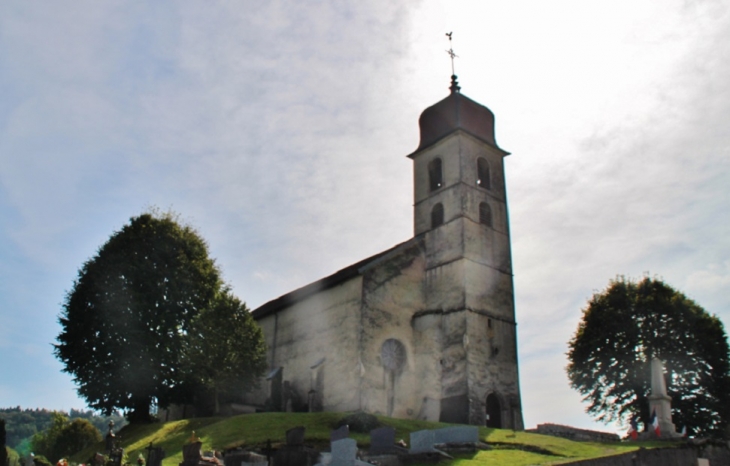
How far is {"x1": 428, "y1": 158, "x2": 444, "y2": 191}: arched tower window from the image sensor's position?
37.4 m

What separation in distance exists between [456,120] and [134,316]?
20.8 m

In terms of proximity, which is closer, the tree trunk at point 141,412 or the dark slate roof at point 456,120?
the tree trunk at point 141,412

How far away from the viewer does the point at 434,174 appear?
124 ft

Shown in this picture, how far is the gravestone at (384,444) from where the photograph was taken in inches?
739

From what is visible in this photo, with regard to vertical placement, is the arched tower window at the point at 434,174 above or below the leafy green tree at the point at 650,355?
above

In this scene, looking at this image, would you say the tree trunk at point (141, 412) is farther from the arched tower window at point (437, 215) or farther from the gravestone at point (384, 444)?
the arched tower window at point (437, 215)

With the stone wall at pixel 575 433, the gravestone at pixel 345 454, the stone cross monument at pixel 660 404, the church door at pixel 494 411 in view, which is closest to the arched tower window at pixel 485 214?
the church door at pixel 494 411

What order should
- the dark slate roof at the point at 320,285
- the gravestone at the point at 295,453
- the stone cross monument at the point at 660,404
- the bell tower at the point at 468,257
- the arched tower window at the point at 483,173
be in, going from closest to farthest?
1. the gravestone at the point at 295,453
2. the stone cross monument at the point at 660,404
3. the bell tower at the point at 468,257
4. the dark slate roof at the point at 320,285
5. the arched tower window at the point at 483,173

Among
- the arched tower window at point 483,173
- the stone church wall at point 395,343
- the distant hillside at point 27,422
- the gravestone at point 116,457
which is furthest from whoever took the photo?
the distant hillside at point 27,422

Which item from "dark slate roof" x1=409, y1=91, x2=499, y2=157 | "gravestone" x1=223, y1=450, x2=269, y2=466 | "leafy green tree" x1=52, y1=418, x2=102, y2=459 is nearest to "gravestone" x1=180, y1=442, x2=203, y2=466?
"gravestone" x1=223, y1=450, x2=269, y2=466

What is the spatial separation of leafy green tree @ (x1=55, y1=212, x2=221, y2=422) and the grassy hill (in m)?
2.97

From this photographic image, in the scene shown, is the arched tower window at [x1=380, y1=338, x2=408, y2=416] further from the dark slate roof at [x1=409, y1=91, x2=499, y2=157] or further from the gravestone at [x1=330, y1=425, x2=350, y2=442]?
the dark slate roof at [x1=409, y1=91, x2=499, y2=157]

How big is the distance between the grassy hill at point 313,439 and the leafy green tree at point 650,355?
1047cm

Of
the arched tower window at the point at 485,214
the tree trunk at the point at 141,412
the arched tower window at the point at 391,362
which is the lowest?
the tree trunk at the point at 141,412
